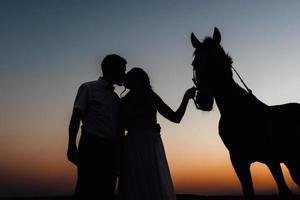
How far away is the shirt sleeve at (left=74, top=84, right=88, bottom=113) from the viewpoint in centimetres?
409

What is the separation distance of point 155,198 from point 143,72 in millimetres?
1576

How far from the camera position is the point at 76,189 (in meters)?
3.96

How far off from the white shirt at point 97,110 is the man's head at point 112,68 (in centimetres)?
16

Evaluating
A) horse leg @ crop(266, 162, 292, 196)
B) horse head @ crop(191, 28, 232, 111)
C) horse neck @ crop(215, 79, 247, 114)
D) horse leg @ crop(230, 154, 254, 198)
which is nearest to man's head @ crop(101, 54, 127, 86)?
horse head @ crop(191, 28, 232, 111)

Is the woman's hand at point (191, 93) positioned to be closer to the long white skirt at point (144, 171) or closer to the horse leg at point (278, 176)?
the long white skirt at point (144, 171)

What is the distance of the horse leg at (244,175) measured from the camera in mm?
4535

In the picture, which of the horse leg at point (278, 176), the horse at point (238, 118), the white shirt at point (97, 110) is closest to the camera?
the white shirt at point (97, 110)

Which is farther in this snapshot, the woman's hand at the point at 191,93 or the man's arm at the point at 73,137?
the woman's hand at the point at 191,93

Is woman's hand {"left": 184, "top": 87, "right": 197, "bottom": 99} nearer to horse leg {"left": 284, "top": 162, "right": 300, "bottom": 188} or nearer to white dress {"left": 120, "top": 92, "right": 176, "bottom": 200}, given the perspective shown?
white dress {"left": 120, "top": 92, "right": 176, "bottom": 200}

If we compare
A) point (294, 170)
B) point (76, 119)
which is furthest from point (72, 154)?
point (294, 170)

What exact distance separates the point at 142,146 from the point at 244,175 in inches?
56.8

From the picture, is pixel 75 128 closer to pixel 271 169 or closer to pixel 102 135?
pixel 102 135

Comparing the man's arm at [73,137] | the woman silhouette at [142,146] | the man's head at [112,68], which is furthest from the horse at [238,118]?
the man's arm at [73,137]

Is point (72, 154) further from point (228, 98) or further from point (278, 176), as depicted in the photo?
point (278, 176)
